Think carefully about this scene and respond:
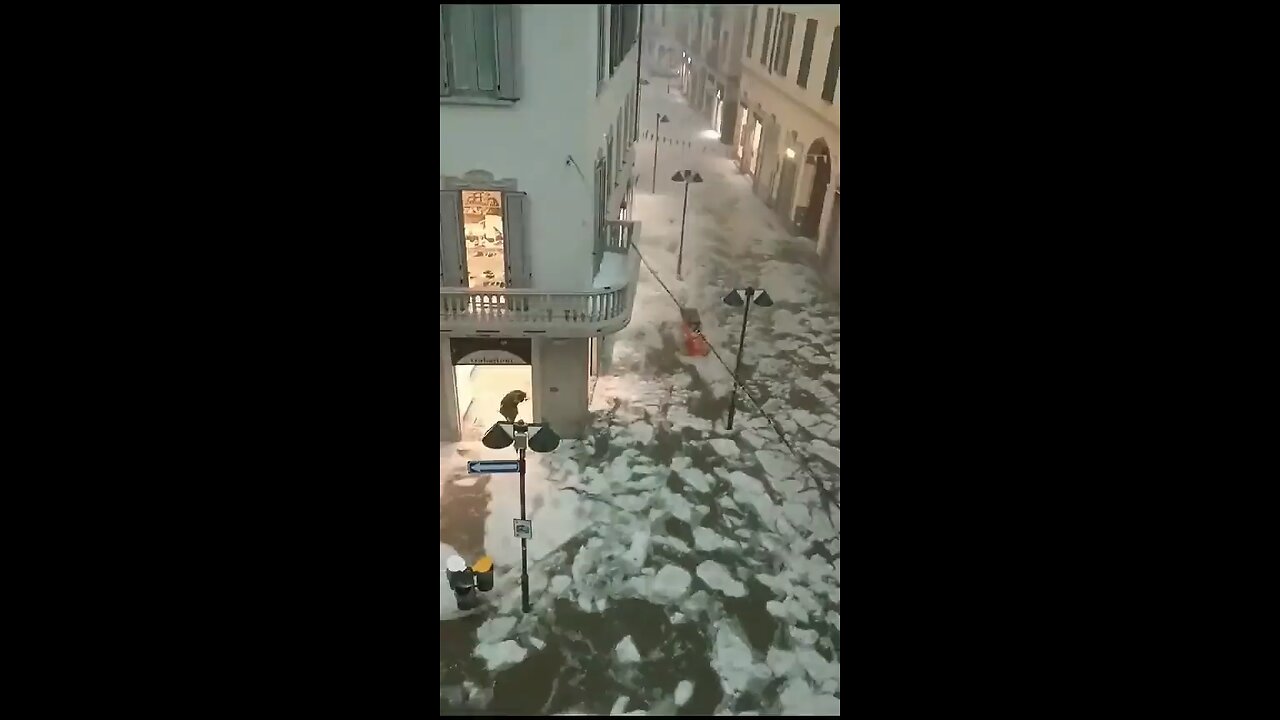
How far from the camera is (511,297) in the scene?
7371 mm

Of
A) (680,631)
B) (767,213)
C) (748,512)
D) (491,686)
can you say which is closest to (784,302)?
(767,213)

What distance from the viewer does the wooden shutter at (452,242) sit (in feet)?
22.5

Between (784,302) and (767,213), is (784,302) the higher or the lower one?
the lower one

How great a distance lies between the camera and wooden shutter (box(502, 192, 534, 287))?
692 cm

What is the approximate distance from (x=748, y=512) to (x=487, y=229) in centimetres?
459

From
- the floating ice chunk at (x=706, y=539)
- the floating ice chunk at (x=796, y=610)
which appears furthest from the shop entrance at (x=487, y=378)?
the floating ice chunk at (x=796, y=610)

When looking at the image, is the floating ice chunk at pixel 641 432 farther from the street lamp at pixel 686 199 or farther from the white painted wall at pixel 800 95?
the white painted wall at pixel 800 95

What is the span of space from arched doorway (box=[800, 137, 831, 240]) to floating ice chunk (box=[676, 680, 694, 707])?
4944 millimetres

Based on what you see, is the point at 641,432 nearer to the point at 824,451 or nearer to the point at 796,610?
the point at 824,451

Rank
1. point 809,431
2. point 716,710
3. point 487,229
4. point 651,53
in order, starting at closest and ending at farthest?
point 651,53 → point 716,710 → point 487,229 → point 809,431

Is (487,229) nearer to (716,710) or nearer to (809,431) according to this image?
(716,710)

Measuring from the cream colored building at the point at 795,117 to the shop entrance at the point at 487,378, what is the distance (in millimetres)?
3701

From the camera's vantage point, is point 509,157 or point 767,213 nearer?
point 509,157
